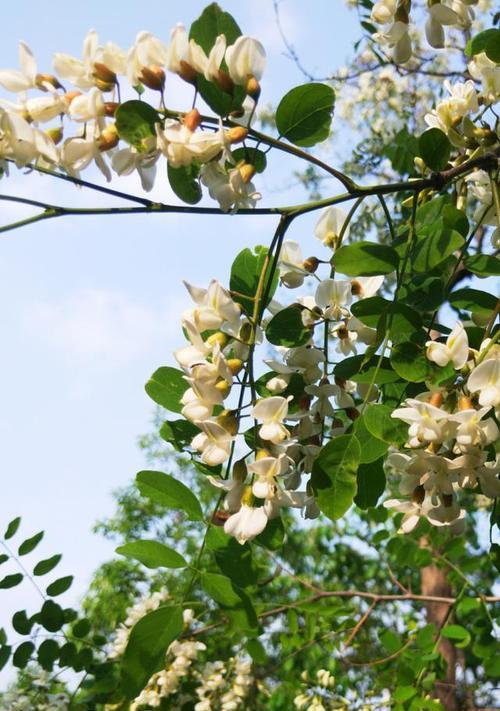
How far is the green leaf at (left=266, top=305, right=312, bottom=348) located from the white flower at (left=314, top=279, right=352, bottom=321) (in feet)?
0.13

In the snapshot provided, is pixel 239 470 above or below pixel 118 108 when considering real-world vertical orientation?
below

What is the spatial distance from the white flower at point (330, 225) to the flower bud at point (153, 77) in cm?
36

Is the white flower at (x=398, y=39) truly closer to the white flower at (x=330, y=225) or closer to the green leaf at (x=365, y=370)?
the white flower at (x=330, y=225)

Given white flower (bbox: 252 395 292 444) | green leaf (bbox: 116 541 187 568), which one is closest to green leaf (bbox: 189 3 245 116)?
white flower (bbox: 252 395 292 444)

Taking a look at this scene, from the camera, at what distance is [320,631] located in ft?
9.39

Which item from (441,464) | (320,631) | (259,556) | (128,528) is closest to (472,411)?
(441,464)

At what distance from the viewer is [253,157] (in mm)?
884

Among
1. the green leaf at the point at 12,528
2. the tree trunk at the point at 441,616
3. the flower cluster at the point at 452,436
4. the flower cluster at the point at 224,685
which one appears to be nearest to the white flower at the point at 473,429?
the flower cluster at the point at 452,436

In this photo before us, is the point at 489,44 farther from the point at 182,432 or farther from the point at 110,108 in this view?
the point at 182,432

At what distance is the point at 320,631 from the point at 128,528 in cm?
546

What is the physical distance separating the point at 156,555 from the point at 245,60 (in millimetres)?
610

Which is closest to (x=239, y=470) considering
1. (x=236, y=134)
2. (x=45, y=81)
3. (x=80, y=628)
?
(x=236, y=134)

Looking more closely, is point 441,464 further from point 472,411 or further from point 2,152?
point 2,152

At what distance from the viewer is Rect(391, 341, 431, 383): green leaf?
91 centimetres
